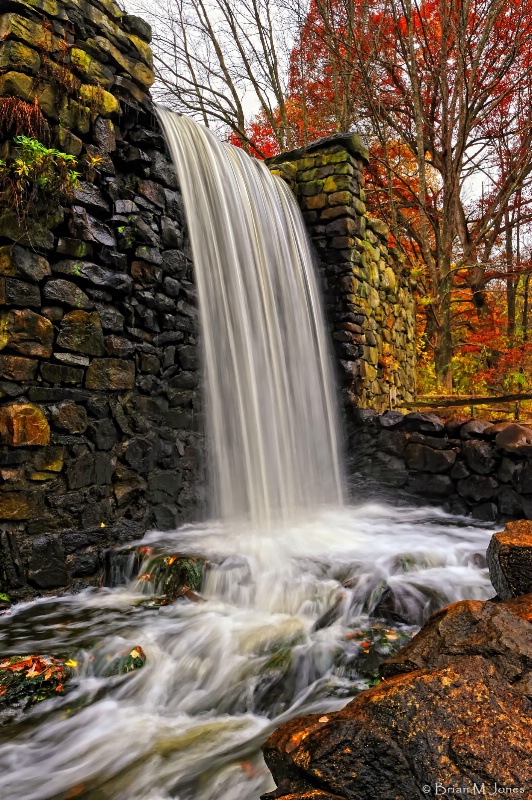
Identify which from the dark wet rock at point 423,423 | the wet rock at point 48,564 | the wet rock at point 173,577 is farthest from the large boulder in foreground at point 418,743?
the dark wet rock at point 423,423

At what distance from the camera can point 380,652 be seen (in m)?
2.91

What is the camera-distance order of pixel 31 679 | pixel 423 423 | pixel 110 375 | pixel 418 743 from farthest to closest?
pixel 423 423 < pixel 110 375 < pixel 31 679 < pixel 418 743

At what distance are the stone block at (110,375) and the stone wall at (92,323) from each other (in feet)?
0.04

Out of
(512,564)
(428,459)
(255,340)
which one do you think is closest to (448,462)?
(428,459)

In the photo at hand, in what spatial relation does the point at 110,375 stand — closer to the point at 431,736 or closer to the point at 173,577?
the point at 173,577

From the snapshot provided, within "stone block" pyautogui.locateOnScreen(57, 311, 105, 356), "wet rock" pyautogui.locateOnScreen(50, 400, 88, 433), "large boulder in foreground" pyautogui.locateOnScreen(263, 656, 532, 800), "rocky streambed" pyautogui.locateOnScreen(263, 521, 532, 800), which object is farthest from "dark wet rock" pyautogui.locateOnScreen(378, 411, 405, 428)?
"large boulder in foreground" pyautogui.locateOnScreen(263, 656, 532, 800)

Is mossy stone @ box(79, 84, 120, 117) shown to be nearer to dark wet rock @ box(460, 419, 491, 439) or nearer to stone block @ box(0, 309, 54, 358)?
stone block @ box(0, 309, 54, 358)

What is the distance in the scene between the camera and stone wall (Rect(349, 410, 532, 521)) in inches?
220

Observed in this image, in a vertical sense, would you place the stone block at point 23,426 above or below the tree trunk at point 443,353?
below

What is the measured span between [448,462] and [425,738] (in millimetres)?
4926

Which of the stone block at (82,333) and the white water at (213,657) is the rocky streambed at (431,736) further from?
the stone block at (82,333)

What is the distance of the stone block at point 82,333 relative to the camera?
12.5 feet

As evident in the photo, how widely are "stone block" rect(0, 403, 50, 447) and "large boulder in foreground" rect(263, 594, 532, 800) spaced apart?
8.30 ft

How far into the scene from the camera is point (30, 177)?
362cm
